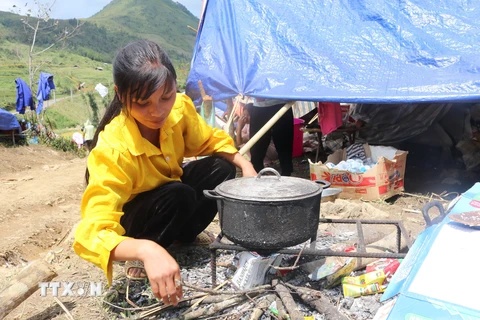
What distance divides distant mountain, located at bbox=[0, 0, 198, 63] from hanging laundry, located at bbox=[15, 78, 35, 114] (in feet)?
111

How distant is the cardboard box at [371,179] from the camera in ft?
11.9

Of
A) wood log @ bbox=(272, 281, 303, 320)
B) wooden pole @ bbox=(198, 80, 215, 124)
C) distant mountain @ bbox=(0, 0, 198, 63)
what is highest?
distant mountain @ bbox=(0, 0, 198, 63)

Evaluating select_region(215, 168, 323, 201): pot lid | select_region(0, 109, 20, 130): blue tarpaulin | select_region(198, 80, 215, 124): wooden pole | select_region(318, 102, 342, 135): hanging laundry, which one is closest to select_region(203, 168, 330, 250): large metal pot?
select_region(215, 168, 323, 201): pot lid

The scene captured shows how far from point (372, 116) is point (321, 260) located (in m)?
2.98

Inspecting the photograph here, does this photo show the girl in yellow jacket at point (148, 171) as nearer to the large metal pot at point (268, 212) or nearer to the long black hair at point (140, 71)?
the long black hair at point (140, 71)

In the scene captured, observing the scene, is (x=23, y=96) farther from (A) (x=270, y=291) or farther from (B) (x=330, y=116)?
(A) (x=270, y=291)

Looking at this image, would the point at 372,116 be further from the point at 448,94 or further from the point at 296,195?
the point at 296,195

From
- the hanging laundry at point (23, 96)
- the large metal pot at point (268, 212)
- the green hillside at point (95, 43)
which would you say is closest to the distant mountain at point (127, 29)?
the green hillside at point (95, 43)

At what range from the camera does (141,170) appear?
6.25 feet

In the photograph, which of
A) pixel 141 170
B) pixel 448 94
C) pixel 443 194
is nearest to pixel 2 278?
pixel 141 170

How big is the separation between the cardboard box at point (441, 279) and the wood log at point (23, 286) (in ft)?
5.03

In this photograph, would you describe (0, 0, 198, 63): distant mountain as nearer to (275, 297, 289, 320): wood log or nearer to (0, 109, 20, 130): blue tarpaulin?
(0, 109, 20, 130): blue tarpaulin

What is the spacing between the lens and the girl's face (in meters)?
1.66

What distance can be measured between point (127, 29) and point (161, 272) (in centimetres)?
9122
